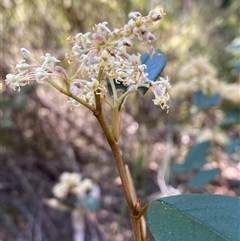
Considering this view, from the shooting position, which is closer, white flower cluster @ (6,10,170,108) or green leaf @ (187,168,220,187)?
white flower cluster @ (6,10,170,108)

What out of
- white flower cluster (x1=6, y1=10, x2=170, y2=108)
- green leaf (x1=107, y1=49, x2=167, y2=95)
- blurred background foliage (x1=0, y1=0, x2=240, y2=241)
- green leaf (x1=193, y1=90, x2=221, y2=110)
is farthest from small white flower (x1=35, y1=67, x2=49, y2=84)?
blurred background foliage (x1=0, y1=0, x2=240, y2=241)

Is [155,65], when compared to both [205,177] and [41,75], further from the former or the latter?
[205,177]

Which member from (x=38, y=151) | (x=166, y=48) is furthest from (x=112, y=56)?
(x=166, y=48)

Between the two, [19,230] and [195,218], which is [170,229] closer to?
[195,218]

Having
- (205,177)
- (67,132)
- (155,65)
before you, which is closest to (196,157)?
(205,177)

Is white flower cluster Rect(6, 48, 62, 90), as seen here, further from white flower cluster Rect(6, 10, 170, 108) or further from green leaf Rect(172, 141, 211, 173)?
green leaf Rect(172, 141, 211, 173)

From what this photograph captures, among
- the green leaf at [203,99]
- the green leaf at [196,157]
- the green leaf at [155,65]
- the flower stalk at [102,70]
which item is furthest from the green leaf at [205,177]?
the flower stalk at [102,70]

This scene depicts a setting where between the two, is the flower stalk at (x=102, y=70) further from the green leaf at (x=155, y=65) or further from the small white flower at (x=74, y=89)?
the green leaf at (x=155, y=65)
